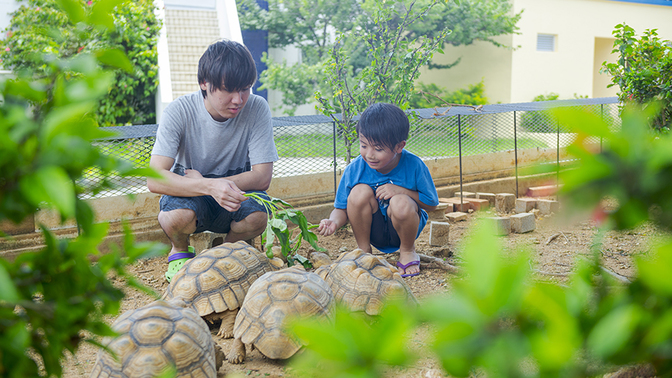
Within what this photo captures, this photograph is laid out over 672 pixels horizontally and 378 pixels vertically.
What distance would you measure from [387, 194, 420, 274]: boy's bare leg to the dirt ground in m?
0.15

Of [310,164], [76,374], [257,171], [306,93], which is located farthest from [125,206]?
[306,93]

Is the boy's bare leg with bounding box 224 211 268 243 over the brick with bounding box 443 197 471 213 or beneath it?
over

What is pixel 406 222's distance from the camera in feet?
11.3

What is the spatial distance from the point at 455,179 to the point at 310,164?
1867 mm

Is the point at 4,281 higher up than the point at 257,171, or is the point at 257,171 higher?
the point at 4,281

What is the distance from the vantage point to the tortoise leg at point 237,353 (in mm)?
2277

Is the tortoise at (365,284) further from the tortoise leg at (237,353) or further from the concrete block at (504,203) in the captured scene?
the concrete block at (504,203)

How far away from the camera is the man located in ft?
10.5

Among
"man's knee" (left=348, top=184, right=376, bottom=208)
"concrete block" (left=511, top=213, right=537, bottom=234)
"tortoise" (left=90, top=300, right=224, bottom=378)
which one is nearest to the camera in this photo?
"tortoise" (left=90, top=300, right=224, bottom=378)

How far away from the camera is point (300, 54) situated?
15.6m

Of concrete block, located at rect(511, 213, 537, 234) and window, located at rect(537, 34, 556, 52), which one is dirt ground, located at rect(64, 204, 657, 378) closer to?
concrete block, located at rect(511, 213, 537, 234)

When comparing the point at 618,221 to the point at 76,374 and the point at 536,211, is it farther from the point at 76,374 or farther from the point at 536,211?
the point at 536,211

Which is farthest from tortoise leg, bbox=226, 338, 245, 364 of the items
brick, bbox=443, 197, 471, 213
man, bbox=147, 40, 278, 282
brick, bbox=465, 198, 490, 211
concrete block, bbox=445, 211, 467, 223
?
brick, bbox=465, 198, 490, 211

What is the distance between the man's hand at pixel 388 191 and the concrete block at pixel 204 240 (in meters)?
1.29
